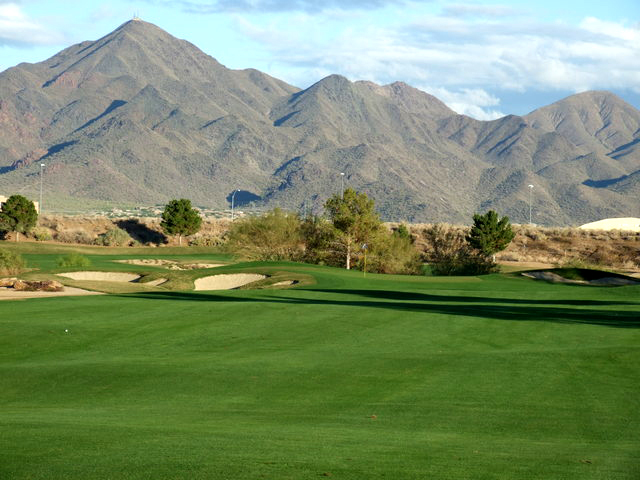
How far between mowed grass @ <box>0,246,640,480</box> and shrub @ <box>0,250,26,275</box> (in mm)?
17292

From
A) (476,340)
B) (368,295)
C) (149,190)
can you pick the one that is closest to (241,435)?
(476,340)

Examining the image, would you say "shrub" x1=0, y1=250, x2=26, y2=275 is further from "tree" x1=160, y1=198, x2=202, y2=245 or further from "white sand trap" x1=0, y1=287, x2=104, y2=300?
"tree" x1=160, y1=198, x2=202, y2=245

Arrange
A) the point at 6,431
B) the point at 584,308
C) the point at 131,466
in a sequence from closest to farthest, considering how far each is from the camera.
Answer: the point at 131,466 → the point at 6,431 → the point at 584,308

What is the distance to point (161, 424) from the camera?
12.1 meters

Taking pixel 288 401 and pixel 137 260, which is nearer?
pixel 288 401

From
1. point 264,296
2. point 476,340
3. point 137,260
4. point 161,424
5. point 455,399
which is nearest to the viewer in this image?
point 161,424

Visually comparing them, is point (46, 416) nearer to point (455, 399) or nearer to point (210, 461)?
point (210, 461)

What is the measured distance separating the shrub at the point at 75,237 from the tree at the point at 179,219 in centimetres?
947

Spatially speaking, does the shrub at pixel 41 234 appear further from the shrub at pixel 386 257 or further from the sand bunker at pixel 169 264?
Answer: the shrub at pixel 386 257

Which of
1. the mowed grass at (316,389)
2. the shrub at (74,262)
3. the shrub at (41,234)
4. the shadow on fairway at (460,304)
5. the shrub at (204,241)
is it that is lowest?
the mowed grass at (316,389)

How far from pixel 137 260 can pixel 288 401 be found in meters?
52.1

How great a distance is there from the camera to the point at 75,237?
95062 millimetres

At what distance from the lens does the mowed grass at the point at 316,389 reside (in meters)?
9.44

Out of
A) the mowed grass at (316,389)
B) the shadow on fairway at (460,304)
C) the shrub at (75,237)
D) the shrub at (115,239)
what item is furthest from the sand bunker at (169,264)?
the mowed grass at (316,389)
